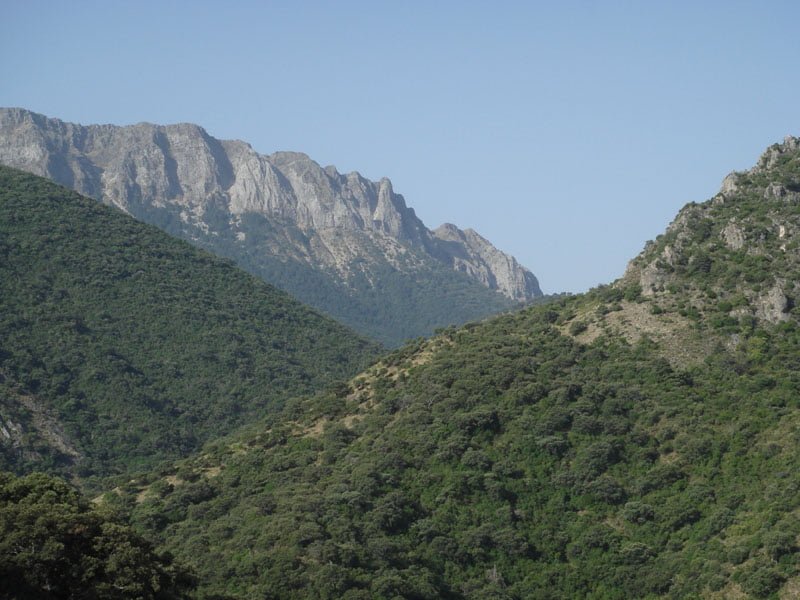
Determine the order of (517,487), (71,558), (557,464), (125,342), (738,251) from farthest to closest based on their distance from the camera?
(125,342) → (738,251) → (557,464) → (517,487) → (71,558)

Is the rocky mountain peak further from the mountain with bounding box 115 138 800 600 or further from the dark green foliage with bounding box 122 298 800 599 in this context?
the dark green foliage with bounding box 122 298 800 599

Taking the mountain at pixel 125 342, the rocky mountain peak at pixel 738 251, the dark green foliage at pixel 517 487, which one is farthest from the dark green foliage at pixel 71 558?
the mountain at pixel 125 342

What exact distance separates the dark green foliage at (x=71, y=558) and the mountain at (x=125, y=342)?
5702 centimetres

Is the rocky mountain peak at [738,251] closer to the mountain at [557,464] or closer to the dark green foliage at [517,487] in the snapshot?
the mountain at [557,464]

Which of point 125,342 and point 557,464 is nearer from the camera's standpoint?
point 557,464

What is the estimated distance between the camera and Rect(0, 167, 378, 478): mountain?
11725 cm

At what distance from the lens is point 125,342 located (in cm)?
14088

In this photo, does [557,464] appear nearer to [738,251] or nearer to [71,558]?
[738,251]

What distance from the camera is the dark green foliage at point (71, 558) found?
4544cm

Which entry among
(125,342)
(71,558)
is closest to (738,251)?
(71,558)

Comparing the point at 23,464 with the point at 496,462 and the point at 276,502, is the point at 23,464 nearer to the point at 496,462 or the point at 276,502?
the point at 276,502

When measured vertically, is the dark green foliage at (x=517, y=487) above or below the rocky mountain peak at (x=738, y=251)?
below

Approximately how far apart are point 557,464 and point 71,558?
3894cm

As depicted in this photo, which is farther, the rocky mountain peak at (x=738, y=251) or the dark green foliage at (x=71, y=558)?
the rocky mountain peak at (x=738, y=251)
